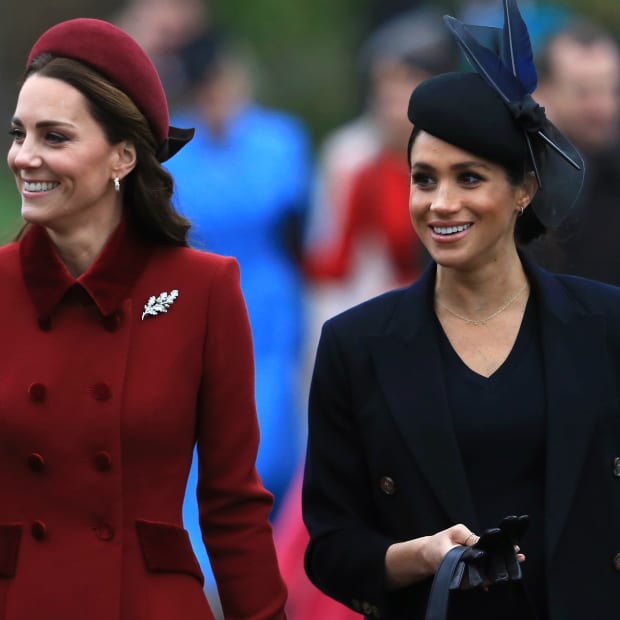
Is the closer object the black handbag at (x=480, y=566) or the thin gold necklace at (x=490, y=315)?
the black handbag at (x=480, y=566)

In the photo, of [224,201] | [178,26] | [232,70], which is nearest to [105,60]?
[224,201]

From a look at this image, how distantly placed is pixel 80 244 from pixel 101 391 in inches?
16.1

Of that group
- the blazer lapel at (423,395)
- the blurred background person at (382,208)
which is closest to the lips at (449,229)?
the blazer lapel at (423,395)

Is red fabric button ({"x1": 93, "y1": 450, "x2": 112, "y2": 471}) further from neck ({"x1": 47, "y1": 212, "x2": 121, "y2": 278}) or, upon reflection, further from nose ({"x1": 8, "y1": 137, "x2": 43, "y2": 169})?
nose ({"x1": 8, "y1": 137, "x2": 43, "y2": 169})

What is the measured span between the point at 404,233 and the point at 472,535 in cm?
558

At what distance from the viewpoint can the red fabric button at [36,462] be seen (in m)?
5.58

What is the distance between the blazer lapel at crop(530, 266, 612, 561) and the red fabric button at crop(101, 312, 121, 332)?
107cm

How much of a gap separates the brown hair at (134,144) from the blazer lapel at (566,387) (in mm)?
961

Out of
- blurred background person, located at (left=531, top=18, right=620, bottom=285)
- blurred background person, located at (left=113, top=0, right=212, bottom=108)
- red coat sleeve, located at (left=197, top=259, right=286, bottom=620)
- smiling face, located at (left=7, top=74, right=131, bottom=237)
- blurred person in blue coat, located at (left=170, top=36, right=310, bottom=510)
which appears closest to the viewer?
smiling face, located at (left=7, top=74, right=131, bottom=237)

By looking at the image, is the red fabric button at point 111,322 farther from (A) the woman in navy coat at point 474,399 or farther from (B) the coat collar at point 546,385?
(B) the coat collar at point 546,385

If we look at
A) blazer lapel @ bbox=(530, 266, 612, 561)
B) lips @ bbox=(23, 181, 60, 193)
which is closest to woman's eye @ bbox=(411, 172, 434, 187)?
blazer lapel @ bbox=(530, 266, 612, 561)

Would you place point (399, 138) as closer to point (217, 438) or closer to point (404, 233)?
point (404, 233)

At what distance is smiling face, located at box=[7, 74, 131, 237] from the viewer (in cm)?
568

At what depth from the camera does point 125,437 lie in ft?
18.6
